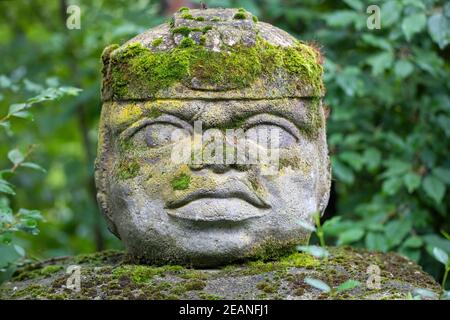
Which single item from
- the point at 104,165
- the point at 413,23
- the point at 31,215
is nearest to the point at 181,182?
the point at 104,165

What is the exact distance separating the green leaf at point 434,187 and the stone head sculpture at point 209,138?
1.51m

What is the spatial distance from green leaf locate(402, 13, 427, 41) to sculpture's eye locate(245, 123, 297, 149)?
1537mm

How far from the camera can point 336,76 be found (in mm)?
5316

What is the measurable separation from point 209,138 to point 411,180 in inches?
77.1

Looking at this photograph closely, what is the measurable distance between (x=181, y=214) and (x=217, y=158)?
0.31m

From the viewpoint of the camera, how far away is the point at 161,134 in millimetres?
3750

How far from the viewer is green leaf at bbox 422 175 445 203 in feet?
16.7

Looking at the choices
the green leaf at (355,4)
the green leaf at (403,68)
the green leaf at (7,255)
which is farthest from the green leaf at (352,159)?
the green leaf at (7,255)

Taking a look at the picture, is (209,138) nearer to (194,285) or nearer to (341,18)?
(194,285)

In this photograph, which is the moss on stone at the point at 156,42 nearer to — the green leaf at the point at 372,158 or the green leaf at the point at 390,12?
the green leaf at the point at 390,12

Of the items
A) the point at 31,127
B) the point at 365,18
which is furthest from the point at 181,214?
the point at 31,127

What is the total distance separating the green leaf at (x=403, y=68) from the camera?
203 inches

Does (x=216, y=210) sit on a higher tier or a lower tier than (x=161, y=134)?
lower
